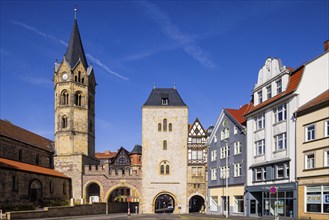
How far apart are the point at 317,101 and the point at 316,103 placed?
561 millimetres

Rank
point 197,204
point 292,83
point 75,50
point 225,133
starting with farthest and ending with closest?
1. point 75,50
2. point 197,204
3. point 225,133
4. point 292,83

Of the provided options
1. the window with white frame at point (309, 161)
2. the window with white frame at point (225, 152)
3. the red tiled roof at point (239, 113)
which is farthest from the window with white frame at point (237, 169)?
the window with white frame at point (309, 161)

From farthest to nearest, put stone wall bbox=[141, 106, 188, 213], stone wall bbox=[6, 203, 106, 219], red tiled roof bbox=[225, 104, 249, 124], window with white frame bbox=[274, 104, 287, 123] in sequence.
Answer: stone wall bbox=[141, 106, 188, 213] < red tiled roof bbox=[225, 104, 249, 124] < stone wall bbox=[6, 203, 106, 219] < window with white frame bbox=[274, 104, 287, 123]

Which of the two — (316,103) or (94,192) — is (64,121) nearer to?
(94,192)

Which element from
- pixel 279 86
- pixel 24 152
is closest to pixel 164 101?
pixel 24 152

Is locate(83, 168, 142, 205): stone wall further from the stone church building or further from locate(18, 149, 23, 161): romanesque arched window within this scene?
locate(18, 149, 23, 161): romanesque arched window

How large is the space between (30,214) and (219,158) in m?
21.8

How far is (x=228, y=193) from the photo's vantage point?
4684 cm

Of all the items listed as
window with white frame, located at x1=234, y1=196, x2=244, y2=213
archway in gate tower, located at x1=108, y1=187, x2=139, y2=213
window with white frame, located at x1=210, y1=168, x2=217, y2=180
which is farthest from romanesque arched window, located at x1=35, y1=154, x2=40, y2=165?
window with white frame, located at x1=234, y1=196, x2=244, y2=213

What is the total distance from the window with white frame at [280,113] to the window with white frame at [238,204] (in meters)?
10.9

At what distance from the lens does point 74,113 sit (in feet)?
221

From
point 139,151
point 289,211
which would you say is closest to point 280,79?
point 289,211

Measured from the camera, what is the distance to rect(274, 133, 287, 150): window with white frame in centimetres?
3482

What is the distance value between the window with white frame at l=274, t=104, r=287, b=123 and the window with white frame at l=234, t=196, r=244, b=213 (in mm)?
10921
